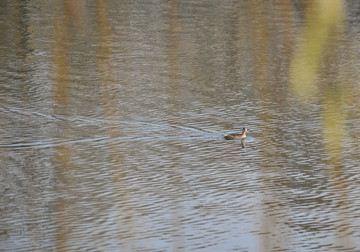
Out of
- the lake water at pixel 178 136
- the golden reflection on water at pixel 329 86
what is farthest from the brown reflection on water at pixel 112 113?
the golden reflection on water at pixel 329 86

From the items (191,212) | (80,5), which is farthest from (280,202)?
(80,5)

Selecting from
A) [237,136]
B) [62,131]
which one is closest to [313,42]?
[237,136]

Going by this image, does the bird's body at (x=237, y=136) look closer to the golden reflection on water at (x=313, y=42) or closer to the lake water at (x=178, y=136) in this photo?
the lake water at (x=178, y=136)

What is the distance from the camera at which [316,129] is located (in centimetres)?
1802

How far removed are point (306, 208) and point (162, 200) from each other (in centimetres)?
209

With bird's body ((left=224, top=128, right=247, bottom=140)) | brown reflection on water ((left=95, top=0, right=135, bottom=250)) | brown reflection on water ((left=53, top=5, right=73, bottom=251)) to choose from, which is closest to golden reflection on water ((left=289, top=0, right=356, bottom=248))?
bird's body ((left=224, top=128, right=247, bottom=140))

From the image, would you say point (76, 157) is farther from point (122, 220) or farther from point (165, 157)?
point (122, 220)

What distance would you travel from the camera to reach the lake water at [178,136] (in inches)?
486

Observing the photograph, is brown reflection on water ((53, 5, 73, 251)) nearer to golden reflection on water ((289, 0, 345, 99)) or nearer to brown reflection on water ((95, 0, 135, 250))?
brown reflection on water ((95, 0, 135, 250))

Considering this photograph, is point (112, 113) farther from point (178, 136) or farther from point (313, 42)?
point (313, 42)

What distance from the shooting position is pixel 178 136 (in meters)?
17.2

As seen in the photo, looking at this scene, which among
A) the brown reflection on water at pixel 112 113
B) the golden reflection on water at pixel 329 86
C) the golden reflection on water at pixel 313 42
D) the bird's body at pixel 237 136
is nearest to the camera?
the brown reflection on water at pixel 112 113

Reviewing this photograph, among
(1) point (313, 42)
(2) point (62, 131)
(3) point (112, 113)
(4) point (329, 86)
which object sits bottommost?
(1) point (313, 42)

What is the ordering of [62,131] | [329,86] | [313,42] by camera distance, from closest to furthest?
[62,131] → [329,86] → [313,42]
